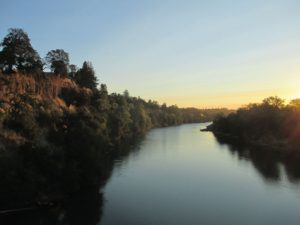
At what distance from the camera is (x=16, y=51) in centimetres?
5350

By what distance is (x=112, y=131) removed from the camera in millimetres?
80500

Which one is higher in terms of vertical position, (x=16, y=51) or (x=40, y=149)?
(x=16, y=51)

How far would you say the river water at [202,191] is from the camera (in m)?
29.4

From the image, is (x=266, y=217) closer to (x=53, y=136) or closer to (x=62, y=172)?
(x=62, y=172)

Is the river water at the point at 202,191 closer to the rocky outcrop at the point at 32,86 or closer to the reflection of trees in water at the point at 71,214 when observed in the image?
the reflection of trees in water at the point at 71,214

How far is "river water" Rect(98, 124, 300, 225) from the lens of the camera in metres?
29.4

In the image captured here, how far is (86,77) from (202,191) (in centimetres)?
5070

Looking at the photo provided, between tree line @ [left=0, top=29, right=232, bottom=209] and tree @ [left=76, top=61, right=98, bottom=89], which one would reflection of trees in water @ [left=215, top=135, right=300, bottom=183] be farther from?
tree @ [left=76, top=61, right=98, bottom=89]

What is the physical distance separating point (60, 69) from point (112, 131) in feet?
64.1

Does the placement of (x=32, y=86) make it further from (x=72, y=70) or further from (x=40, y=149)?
(x=72, y=70)

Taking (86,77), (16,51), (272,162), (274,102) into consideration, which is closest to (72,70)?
(86,77)

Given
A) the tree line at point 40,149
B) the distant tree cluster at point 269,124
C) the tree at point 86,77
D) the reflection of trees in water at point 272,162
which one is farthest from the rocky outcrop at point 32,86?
the distant tree cluster at point 269,124

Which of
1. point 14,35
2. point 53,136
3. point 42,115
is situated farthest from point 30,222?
point 14,35

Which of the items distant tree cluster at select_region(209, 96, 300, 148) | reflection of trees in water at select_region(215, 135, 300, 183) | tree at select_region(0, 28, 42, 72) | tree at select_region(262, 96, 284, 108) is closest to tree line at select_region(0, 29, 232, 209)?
tree at select_region(0, 28, 42, 72)
